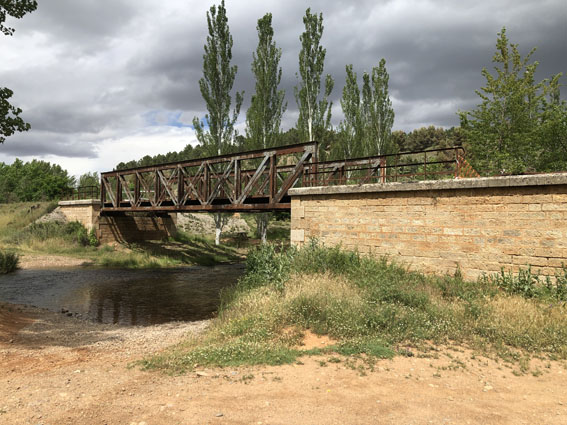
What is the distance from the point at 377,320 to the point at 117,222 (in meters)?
23.0

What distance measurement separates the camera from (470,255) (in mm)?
8977

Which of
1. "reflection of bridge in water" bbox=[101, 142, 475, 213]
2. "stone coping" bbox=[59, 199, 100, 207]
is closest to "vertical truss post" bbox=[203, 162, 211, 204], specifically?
"reflection of bridge in water" bbox=[101, 142, 475, 213]

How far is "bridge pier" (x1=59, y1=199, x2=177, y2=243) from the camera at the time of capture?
79.2 ft

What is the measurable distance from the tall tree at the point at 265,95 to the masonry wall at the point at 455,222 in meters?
13.4

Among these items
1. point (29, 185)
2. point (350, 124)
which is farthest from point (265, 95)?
point (29, 185)

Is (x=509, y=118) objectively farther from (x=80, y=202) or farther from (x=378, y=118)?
(x=80, y=202)

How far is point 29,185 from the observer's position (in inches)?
2037

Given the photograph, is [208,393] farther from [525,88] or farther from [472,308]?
[525,88]

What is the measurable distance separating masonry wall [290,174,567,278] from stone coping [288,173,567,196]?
20 millimetres

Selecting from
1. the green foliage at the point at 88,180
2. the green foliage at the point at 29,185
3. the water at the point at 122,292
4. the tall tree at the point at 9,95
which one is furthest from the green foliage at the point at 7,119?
the green foliage at the point at 88,180

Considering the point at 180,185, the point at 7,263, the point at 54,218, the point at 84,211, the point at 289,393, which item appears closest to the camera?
the point at 289,393

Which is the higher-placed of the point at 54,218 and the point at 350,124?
the point at 350,124

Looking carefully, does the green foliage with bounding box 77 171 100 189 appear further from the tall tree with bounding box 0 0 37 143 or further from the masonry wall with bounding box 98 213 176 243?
the tall tree with bounding box 0 0 37 143

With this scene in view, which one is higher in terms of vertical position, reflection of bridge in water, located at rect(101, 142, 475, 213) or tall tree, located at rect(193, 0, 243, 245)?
tall tree, located at rect(193, 0, 243, 245)
